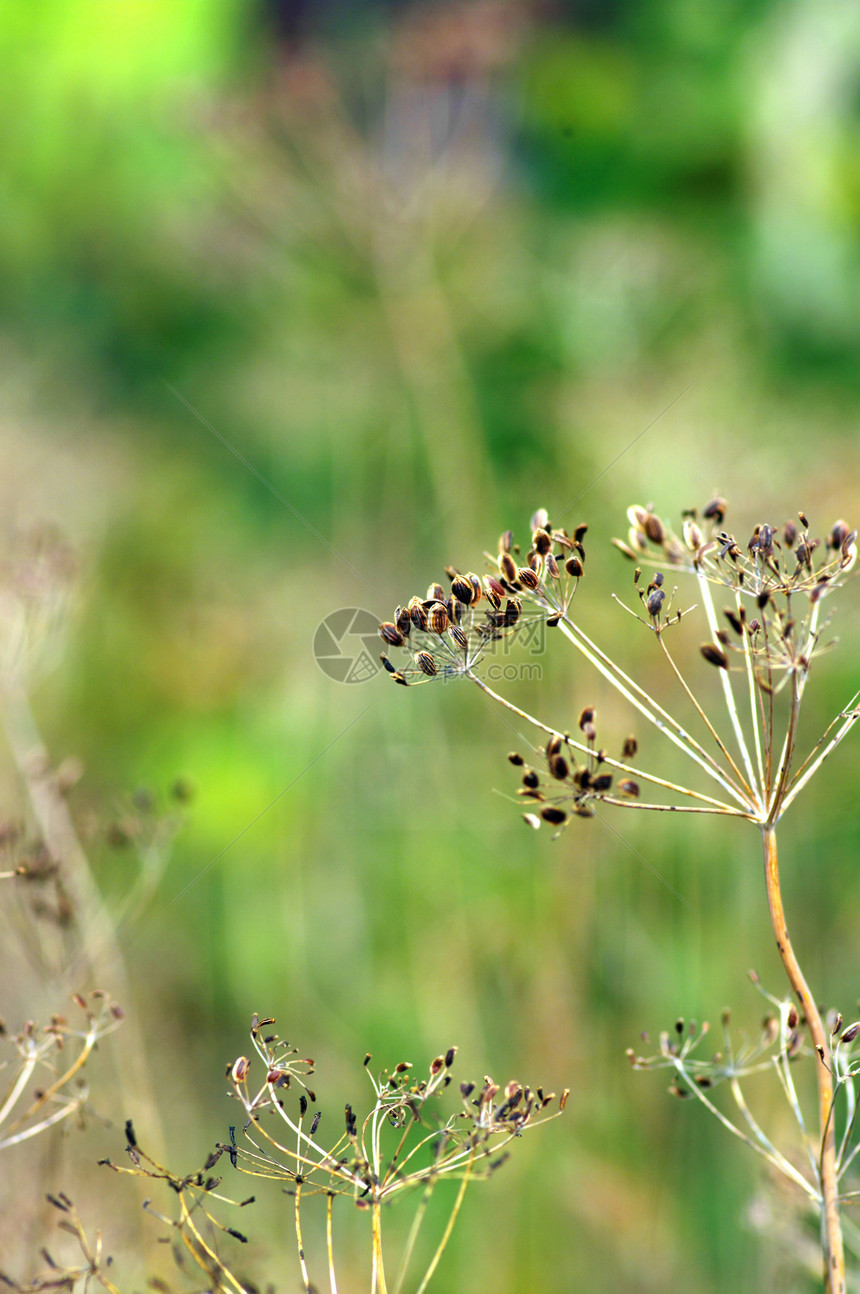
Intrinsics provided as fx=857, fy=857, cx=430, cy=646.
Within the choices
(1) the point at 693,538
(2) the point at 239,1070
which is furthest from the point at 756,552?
(2) the point at 239,1070

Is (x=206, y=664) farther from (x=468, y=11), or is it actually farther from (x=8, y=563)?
(x=468, y=11)

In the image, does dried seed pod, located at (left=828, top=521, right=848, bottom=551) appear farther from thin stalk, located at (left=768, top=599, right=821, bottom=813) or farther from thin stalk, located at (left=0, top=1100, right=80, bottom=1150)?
thin stalk, located at (left=0, top=1100, right=80, bottom=1150)

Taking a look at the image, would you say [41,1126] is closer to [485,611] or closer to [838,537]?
[485,611]

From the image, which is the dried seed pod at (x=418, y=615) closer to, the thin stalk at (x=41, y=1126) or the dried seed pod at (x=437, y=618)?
the dried seed pod at (x=437, y=618)

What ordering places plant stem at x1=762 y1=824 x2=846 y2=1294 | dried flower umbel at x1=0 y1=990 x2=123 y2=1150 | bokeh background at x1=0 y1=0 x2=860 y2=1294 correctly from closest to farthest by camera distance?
1. plant stem at x1=762 y1=824 x2=846 y2=1294
2. dried flower umbel at x1=0 y1=990 x2=123 y2=1150
3. bokeh background at x1=0 y1=0 x2=860 y2=1294

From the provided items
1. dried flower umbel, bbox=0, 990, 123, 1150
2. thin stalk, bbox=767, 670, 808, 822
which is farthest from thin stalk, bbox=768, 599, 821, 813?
dried flower umbel, bbox=0, 990, 123, 1150

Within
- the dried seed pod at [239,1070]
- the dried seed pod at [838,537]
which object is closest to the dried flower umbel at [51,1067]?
the dried seed pod at [239,1070]

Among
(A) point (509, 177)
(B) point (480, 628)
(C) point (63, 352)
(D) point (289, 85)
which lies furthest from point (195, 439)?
(B) point (480, 628)
